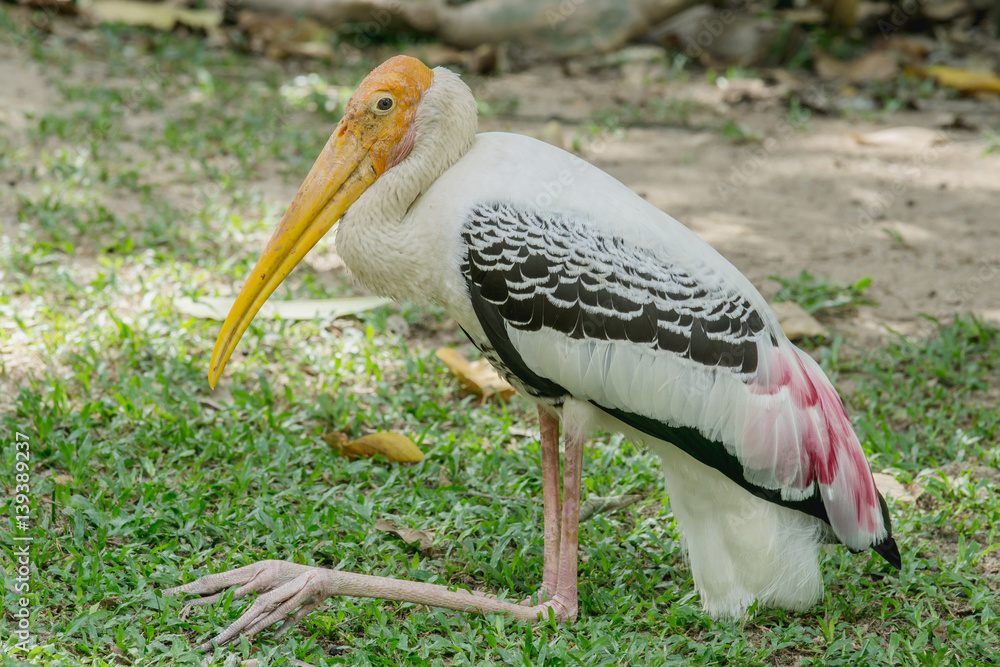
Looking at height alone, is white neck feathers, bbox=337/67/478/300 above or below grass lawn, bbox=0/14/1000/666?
above

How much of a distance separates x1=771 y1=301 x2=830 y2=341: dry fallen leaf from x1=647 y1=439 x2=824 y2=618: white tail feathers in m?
1.77

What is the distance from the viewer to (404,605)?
3.07m

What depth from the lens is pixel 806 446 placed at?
2.93m

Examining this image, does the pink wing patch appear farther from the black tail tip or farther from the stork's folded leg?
the stork's folded leg

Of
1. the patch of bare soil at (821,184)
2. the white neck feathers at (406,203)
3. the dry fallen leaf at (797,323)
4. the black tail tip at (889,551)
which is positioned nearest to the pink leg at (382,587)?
the white neck feathers at (406,203)

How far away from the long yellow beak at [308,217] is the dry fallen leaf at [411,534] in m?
0.81

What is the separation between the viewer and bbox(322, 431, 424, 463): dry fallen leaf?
3.76 meters

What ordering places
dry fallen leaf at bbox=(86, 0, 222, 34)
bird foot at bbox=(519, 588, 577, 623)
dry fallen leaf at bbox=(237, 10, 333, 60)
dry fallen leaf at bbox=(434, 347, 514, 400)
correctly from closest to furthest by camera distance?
bird foot at bbox=(519, 588, 577, 623) → dry fallen leaf at bbox=(434, 347, 514, 400) → dry fallen leaf at bbox=(237, 10, 333, 60) → dry fallen leaf at bbox=(86, 0, 222, 34)

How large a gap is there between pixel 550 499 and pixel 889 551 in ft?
3.47

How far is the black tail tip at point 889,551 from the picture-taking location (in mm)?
3009

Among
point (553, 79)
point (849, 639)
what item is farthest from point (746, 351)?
point (553, 79)

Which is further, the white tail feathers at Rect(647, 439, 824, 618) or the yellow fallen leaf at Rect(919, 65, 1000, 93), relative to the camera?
the yellow fallen leaf at Rect(919, 65, 1000, 93)

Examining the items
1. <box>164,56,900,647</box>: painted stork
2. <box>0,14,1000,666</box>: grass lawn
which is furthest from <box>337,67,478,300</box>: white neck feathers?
<box>0,14,1000,666</box>: grass lawn

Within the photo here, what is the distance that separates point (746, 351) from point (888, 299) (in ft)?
8.77
